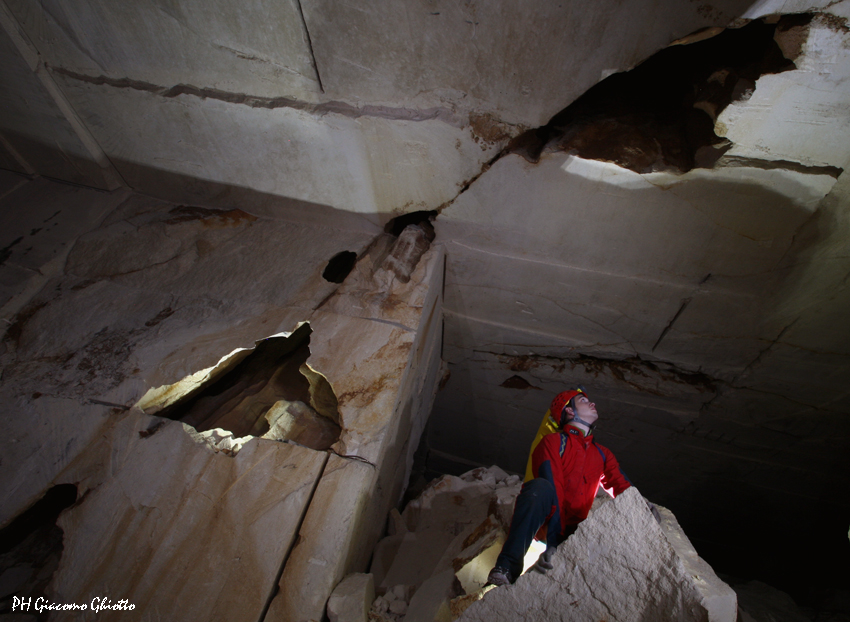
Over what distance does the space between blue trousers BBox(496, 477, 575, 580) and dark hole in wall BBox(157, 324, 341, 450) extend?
42.9 inches

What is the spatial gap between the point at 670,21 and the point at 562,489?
2272mm

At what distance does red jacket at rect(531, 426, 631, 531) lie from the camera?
6.61ft

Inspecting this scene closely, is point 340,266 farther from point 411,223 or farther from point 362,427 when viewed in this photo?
point 362,427

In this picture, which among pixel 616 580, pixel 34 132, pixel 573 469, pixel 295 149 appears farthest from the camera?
pixel 34 132

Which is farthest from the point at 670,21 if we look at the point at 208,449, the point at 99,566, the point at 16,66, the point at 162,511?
the point at 16,66

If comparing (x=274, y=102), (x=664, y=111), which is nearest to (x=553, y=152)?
(x=664, y=111)

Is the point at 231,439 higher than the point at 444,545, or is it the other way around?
the point at 231,439

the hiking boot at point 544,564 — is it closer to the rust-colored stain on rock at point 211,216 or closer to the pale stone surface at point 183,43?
the pale stone surface at point 183,43

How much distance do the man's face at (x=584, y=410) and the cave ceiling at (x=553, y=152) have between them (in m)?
1.01

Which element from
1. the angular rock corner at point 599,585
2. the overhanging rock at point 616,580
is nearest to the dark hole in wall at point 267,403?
the angular rock corner at point 599,585

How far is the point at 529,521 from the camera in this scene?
67.2 inches

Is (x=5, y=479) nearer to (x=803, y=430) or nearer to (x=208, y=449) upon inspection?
(x=208, y=449)

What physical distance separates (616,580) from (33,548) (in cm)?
244

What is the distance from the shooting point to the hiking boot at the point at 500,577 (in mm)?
1568
